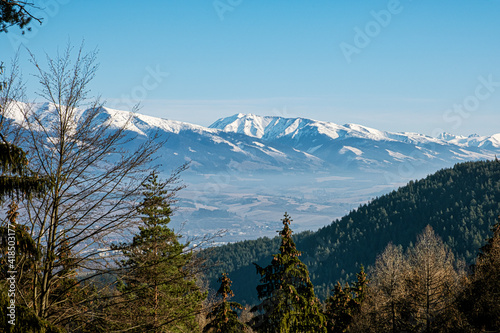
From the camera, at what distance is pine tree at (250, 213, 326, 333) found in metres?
15.4

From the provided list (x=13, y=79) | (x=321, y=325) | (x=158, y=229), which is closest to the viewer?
(x=13, y=79)

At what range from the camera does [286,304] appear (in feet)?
51.6

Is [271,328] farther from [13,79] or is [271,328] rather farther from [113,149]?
[13,79]

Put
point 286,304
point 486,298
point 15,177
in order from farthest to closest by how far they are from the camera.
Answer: point 486,298, point 286,304, point 15,177

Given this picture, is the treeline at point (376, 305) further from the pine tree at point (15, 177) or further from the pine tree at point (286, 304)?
the pine tree at point (15, 177)

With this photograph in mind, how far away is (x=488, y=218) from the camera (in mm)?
176125

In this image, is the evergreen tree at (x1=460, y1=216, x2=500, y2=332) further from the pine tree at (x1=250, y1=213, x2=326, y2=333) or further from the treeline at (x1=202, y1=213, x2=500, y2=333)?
the pine tree at (x1=250, y1=213, x2=326, y2=333)

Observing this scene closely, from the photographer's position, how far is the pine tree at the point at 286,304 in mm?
15391

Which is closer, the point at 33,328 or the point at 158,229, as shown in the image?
the point at 33,328

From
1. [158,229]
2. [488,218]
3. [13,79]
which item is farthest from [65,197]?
[488,218]

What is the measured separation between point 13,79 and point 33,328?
15.5 feet

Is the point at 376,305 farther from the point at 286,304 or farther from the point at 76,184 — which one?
the point at 76,184

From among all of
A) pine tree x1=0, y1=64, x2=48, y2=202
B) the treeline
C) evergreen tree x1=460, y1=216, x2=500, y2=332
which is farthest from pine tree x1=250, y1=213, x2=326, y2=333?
pine tree x1=0, y1=64, x2=48, y2=202

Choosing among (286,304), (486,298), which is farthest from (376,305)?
(286,304)
